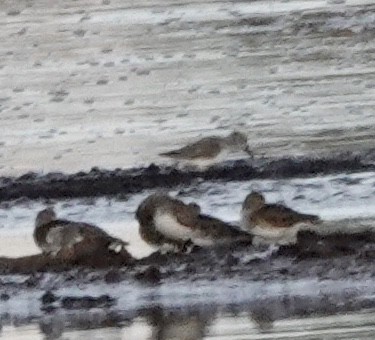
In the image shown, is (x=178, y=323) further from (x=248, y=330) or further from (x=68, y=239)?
(x=68, y=239)

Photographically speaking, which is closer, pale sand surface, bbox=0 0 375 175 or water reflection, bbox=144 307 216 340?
water reflection, bbox=144 307 216 340

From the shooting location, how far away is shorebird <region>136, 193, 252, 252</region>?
170cm

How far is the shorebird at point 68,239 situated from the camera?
5.55ft

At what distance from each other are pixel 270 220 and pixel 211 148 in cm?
15

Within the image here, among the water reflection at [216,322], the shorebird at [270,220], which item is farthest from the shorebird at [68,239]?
the shorebird at [270,220]

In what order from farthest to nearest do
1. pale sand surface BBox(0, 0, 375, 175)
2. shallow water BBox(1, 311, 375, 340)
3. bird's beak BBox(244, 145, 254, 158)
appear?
bird's beak BBox(244, 145, 254, 158) < pale sand surface BBox(0, 0, 375, 175) < shallow water BBox(1, 311, 375, 340)

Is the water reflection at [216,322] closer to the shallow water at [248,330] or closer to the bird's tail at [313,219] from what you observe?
the shallow water at [248,330]

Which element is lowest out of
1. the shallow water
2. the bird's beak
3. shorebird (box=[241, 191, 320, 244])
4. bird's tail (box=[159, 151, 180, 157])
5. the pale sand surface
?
the shallow water

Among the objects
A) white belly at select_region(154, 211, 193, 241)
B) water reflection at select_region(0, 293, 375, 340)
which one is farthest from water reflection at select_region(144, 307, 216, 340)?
white belly at select_region(154, 211, 193, 241)

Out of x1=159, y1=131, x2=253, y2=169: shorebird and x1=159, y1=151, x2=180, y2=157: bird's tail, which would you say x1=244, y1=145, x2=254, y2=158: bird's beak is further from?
x1=159, y1=151, x2=180, y2=157: bird's tail

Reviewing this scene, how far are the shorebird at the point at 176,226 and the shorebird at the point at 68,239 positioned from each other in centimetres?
7

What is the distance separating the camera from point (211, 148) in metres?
1.71

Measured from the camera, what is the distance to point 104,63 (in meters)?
1.66

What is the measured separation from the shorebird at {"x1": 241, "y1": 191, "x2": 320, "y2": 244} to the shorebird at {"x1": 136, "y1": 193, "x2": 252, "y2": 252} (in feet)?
0.14
